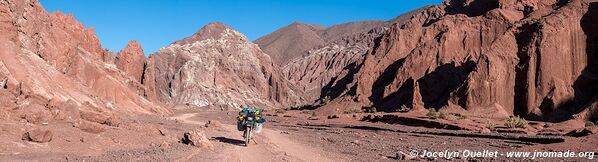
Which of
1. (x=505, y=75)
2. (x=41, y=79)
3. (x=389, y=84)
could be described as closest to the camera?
(x=41, y=79)

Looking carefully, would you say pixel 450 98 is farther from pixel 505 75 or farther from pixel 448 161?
pixel 448 161

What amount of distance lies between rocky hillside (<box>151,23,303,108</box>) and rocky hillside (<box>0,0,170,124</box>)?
43.3 meters

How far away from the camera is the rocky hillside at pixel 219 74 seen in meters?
117

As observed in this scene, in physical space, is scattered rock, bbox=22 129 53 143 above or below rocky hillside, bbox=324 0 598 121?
below

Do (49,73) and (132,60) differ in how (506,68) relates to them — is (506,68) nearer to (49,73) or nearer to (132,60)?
(49,73)

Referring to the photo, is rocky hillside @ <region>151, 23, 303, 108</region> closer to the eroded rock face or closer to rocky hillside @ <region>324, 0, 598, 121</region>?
the eroded rock face

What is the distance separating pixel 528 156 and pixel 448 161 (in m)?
3.19

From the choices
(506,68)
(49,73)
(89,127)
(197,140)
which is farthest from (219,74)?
(89,127)

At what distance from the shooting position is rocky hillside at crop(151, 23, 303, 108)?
117188mm

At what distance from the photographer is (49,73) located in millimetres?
33344

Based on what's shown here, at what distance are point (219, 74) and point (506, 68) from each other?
8986 cm

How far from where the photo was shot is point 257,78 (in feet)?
465

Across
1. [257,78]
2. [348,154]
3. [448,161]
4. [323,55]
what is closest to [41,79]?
[348,154]

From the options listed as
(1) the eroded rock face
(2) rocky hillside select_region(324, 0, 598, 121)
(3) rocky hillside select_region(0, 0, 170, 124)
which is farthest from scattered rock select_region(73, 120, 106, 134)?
(1) the eroded rock face
